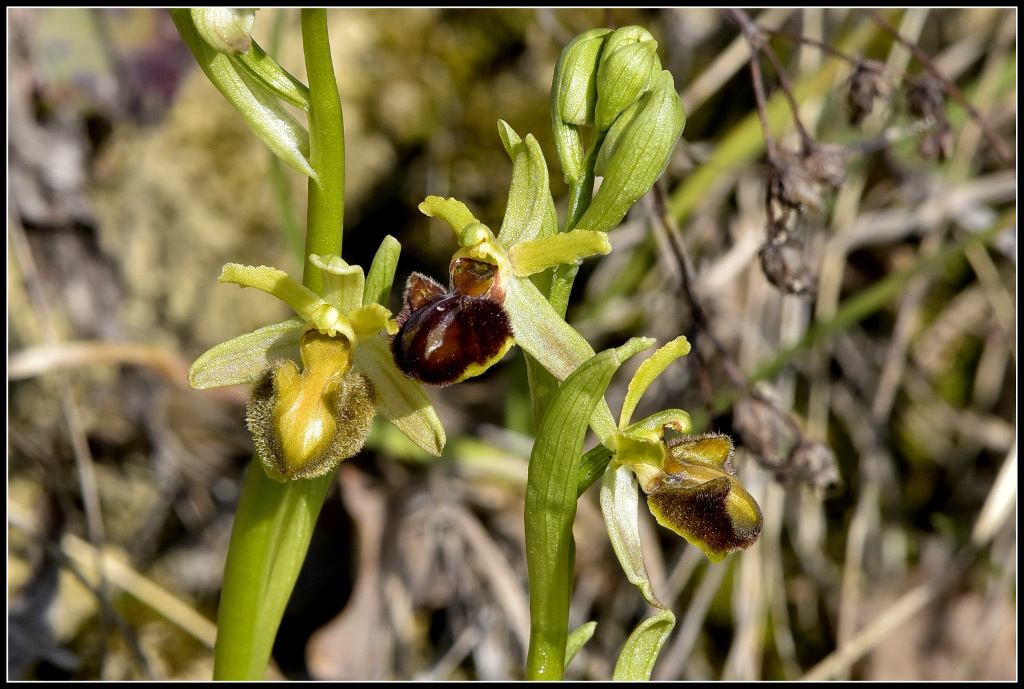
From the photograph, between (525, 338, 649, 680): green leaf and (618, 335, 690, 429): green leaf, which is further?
(618, 335, 690, 429): green leaf

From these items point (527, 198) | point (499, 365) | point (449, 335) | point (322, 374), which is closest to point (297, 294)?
point (322, 374)

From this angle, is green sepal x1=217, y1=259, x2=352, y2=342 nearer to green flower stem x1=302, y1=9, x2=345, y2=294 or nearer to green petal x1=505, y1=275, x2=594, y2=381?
green flower stem x1=302, y1=9, x2=345, y2=294

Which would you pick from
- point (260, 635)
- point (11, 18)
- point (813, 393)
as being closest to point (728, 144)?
point (813, 393)

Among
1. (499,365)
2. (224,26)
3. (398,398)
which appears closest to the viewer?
(224,26)

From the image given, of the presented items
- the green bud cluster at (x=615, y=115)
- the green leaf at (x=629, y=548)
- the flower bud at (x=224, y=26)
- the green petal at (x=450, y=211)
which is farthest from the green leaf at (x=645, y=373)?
the flower bud at (x=224, y=26)

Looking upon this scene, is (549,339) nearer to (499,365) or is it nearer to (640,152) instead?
(640,152)

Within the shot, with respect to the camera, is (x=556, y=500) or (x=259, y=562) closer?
(x=556, y=500)

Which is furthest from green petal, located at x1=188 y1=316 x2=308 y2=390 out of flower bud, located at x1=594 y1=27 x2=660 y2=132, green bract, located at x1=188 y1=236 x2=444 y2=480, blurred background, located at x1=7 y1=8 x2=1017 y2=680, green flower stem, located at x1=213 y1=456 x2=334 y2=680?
blurred background, located at x1=7 y1=8 x2=1017 y2=680
